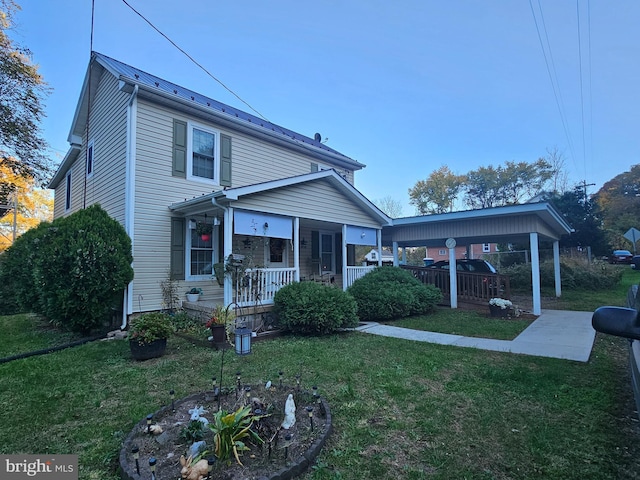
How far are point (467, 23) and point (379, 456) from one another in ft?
37.8

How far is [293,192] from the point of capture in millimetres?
8250

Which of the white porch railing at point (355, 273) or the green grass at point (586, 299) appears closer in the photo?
the white porch railing at point (355, 273)

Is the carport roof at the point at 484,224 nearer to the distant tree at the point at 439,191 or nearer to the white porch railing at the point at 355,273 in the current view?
the white porch railing at the point at 355,273

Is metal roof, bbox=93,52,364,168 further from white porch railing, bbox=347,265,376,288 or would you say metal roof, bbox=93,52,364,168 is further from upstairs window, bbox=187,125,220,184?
white porch railing, bbox=347,265,376,288

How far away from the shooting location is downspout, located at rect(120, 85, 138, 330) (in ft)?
23.4

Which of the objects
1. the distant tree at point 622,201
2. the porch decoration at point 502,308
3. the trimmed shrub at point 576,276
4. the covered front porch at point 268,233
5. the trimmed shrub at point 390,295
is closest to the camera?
the covered front porch at point 268,233

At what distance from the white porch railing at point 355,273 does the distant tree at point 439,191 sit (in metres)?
31.8

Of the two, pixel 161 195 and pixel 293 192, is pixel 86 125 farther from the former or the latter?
pixel 293 192

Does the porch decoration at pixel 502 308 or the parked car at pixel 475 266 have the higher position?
the parked car at pixel 475 266

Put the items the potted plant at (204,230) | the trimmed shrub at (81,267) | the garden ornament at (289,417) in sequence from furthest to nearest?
the potted plant at (204,230) < the trimmed shrub at (81,267) < the garden ornament at (289,417)

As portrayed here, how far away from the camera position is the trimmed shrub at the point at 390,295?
8.49m

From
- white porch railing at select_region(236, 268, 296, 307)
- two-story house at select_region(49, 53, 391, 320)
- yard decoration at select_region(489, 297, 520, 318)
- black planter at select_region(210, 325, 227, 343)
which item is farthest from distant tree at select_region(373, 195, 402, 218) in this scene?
black planter at select_region(210, 325, 227, 343)

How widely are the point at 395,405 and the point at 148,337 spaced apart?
13.0 ft

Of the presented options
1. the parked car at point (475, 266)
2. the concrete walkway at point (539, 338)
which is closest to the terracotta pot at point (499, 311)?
the concrete walkway at point (539, 338)
